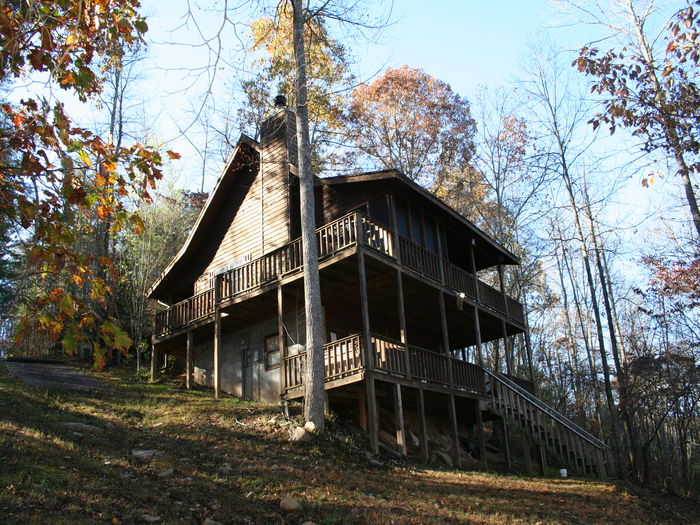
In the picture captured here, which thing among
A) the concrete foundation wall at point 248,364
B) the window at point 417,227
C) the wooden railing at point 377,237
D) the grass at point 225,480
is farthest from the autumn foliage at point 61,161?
the window at point 417,227

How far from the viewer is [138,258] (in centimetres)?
2594

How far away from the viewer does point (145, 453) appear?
430 inches

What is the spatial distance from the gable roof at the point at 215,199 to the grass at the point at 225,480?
896 cm

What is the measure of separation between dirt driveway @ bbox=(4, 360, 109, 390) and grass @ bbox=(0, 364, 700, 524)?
5.67 feet

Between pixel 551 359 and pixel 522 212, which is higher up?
pixel 522 212

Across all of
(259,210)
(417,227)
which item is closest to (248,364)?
(259,210)

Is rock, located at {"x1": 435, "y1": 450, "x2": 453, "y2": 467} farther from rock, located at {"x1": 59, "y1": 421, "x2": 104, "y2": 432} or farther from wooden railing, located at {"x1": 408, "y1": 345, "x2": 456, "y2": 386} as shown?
rock, located at {"x1": 59, "y1": 421, "x2": 104, "y2": 432}

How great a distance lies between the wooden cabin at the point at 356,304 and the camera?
16188 millimetres

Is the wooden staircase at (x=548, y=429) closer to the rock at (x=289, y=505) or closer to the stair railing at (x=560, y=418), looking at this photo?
the stair railing at (x=560, y=418)

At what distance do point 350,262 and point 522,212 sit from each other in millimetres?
17490

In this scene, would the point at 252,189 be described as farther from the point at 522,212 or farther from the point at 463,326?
the point at 522,212

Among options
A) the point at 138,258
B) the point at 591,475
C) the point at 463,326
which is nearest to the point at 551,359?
the point at 463,326

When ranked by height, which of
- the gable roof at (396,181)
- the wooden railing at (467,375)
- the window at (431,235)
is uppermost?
the gable roof at (396,181)

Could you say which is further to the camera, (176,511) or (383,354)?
(383,354)
